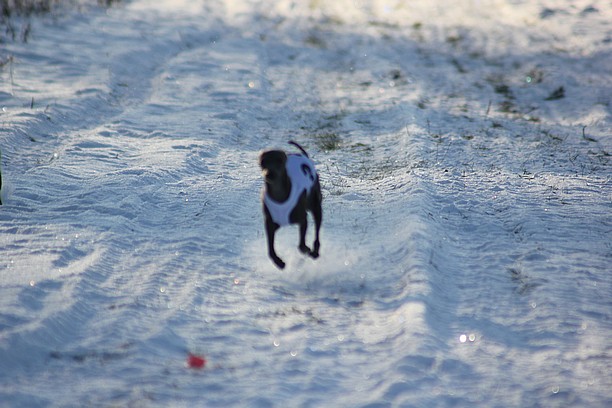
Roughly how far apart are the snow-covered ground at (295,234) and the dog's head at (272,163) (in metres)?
1.20

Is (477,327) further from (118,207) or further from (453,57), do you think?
(453,57)

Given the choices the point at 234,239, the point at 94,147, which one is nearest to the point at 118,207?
the point at 234,239

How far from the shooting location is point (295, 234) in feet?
22.6

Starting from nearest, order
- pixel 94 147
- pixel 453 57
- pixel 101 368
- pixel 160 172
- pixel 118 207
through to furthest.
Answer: pixel 101 368 → pixel 118 207 → pixel 160 172 → pixel 94 147 → pixel 453 57

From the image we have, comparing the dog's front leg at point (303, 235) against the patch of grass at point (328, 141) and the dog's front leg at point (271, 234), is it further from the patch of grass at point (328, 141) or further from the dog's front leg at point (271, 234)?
the patch of grass at point (328, 141)

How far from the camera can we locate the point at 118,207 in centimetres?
706

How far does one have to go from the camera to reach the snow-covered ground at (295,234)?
412cm

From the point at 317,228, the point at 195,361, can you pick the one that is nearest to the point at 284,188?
the point at 317,228

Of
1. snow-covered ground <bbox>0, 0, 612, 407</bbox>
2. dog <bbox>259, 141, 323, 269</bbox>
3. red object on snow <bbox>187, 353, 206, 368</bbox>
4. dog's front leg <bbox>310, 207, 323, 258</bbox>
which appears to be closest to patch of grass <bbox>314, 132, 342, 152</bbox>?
snow-covered ground <bbox>0, 0, 612, 407</bbox>

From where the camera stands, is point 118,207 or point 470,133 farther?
point 470,133

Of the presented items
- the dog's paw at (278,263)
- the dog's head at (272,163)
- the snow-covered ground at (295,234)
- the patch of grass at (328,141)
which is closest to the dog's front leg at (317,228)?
the snow-covered ground at (295,234)

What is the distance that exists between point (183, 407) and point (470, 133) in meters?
8.23

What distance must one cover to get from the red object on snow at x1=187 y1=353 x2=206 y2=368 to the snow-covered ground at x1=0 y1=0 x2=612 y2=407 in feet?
0.15

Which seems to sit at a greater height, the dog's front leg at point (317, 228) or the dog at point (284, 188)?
the dog at point (284, 188)
